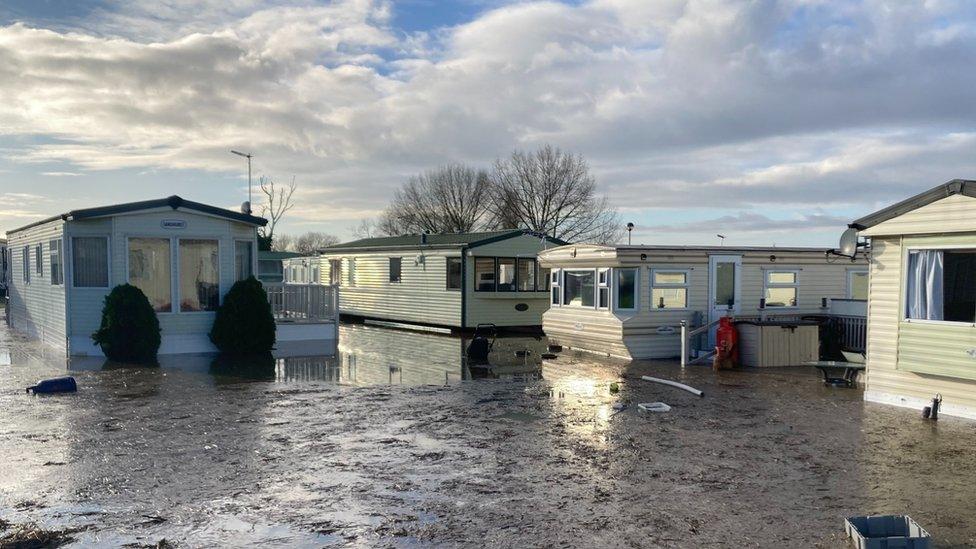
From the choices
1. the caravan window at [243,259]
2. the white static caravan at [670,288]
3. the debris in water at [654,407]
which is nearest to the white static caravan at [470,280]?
the white static caravan at [670,288]

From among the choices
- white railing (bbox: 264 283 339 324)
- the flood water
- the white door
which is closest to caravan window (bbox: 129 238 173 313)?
white railing (bbox: 264 283 339 324)

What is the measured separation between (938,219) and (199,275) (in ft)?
46.6

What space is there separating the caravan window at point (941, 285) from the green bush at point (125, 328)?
13.8 m

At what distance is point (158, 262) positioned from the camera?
17.1m

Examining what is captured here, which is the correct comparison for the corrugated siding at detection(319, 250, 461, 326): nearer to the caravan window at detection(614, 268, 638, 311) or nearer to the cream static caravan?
the caravan window at detection(614, 268, 638, 311)

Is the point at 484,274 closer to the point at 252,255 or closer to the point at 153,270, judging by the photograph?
the point at 252,255

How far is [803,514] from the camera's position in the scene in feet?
21.4

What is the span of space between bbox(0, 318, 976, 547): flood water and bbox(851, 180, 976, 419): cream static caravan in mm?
578

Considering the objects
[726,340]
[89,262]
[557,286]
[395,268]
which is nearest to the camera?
[726,340]

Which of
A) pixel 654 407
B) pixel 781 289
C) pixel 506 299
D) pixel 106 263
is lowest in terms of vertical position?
pixel 654 407

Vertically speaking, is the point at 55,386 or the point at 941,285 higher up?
the point at 941,285

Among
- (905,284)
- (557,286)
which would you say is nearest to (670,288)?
(557,286)

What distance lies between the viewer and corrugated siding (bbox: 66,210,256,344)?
16656mm

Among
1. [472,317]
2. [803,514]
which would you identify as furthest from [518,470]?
[472,317]
